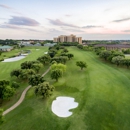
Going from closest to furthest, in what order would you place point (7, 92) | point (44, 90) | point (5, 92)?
point (44, 90), point (5, 92), point (7, 92)

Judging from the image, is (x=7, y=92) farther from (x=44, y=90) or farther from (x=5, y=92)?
(x=44, y=90)

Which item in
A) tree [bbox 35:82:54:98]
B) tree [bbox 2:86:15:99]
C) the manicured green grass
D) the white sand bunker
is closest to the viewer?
the manicured green grass

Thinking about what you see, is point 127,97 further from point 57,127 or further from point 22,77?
point 22,77

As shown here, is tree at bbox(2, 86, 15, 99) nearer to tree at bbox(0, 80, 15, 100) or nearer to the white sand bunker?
tree at bbox(0, 80, 15, 100)

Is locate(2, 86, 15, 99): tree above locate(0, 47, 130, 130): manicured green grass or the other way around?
above

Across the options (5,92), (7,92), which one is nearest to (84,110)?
(7,92)

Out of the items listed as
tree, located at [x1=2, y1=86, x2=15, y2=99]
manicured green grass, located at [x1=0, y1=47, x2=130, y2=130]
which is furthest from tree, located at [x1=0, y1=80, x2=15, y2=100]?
manicured green grass, located at [x1=0, y1=47, x2=130, y2=130]

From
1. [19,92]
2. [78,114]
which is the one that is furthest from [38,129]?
[19,92]
